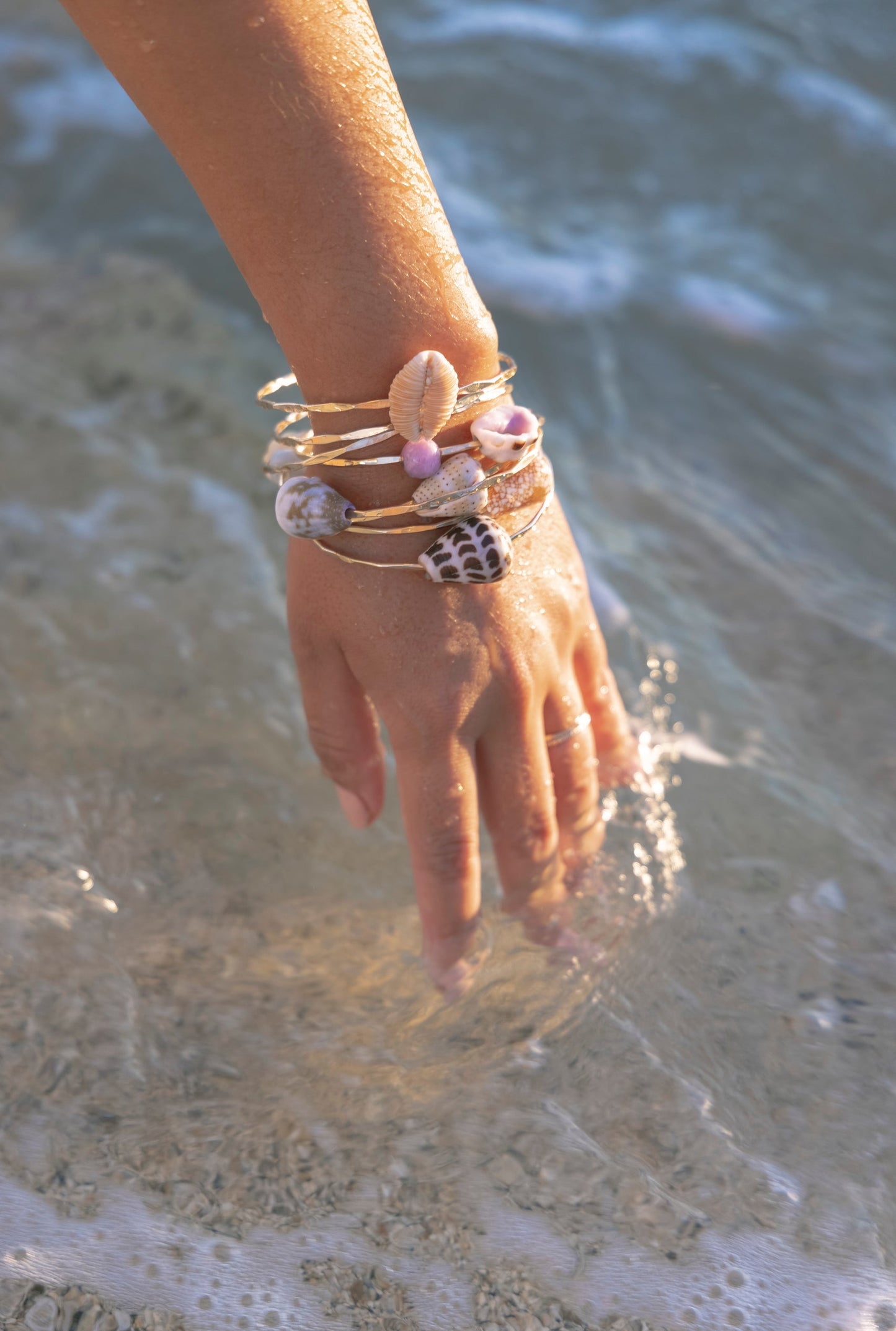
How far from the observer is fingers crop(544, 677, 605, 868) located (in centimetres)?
161

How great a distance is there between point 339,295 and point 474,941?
3.01ft

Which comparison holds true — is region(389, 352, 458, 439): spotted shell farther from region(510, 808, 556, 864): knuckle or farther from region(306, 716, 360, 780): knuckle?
region(510, 808, 556, 864): knuckle

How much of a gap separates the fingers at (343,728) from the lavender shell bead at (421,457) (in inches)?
10.5

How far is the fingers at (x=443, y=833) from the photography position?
1.50 m

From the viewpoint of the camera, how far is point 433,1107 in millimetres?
1518

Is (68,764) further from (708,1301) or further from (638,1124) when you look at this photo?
(708,1301)

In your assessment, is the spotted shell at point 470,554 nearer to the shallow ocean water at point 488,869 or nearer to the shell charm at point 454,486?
the shell charm at point 454,486

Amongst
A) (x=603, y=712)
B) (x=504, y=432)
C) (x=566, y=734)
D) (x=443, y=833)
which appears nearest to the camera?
(x=504, y=432)

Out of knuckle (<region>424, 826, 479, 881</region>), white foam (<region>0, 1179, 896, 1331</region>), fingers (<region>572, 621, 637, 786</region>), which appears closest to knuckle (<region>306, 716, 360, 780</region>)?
knuckle (<region>424, 826, 479, 881</region>)

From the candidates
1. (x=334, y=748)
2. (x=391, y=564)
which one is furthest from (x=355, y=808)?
(x=391, y=564)

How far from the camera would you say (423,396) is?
1.33 metres

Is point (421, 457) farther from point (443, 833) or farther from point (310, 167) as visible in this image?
point (443, 833)

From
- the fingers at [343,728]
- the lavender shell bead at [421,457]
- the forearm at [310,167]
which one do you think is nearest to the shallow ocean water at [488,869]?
the fingers at [343,728]

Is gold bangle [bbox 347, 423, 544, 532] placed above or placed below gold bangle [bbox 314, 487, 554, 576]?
above
